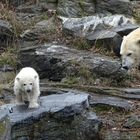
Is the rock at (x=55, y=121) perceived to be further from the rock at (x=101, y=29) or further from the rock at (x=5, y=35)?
the rock at (x=5, y=35)

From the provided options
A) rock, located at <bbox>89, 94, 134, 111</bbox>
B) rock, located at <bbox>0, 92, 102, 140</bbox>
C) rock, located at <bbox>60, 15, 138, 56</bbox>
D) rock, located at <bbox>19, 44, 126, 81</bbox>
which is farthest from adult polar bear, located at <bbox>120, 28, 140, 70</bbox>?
rock, located at <bbox>0, 92, 102, 140</bbox>

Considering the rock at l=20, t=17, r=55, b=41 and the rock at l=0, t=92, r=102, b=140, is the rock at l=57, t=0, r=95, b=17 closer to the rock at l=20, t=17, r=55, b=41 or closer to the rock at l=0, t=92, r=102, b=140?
the rock at l=20, t=17, r=55, b=41

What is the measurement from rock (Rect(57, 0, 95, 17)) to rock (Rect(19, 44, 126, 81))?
207cm

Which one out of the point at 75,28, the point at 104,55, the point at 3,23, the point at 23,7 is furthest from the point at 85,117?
the point at 23,7

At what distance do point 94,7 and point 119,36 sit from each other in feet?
6.96

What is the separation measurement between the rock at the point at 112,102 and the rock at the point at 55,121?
91 cm

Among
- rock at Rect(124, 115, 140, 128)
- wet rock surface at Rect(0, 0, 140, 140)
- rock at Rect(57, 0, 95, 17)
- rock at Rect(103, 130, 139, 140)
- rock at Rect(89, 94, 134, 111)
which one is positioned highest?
rock at Rect(57, 0, 95, 17)

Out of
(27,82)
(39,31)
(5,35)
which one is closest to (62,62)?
(39,31)

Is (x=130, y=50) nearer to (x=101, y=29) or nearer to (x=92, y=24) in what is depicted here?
(x=101, y=29)

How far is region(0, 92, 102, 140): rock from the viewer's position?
26.3ft

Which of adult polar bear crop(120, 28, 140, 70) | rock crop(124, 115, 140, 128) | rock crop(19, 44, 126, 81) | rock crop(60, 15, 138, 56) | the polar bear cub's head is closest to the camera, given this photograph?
the polar bear cub's head

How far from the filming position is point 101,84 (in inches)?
422

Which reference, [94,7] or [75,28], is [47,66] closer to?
[75,28]

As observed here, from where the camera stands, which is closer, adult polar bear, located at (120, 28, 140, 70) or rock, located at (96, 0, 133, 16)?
adult polar bear, located at (120, 28, 140, 70)
